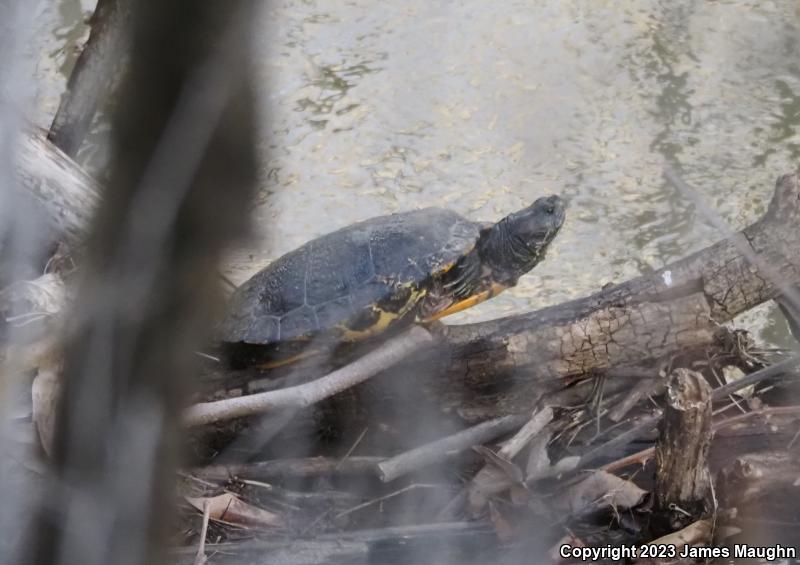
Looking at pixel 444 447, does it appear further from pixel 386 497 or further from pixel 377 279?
pixel 377 279

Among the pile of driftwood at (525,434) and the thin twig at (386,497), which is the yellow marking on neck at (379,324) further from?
the thin twig at (386,497)

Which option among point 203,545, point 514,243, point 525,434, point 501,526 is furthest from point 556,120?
point 203,545

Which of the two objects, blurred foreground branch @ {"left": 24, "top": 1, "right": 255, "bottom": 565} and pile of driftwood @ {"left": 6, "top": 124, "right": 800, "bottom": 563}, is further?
pile of driftwood @ {"left": 6, "top": 124, "right": 800, "bottom": 563}

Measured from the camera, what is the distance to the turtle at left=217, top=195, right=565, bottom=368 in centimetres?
145

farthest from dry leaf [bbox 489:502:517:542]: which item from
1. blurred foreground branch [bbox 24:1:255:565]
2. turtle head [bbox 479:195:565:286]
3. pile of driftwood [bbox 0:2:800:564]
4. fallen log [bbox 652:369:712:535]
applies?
blurred foreground branch [bbox 24:1:255:565]

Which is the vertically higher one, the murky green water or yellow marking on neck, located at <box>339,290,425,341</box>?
yellow marking on neck, located at <box>339,290,425,341</box>

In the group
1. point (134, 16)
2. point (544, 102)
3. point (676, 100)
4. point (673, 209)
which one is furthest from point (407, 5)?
point (134, 16)

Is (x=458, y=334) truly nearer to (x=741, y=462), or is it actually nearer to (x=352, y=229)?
(x=352, y=229)

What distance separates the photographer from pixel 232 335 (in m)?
1.43

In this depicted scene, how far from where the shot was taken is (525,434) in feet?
4.13

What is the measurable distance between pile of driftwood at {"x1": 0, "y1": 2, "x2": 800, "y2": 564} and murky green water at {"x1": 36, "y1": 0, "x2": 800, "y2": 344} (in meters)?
0.94

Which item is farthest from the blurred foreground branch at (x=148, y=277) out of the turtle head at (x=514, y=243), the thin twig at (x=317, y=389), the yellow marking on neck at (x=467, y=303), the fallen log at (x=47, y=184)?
the turtle head at (x=514, y=243)

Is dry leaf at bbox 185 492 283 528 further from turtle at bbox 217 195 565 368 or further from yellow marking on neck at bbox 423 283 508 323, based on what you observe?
yellow marking on neck at bbox 423 283 508 323

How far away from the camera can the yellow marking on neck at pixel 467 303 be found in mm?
1488
